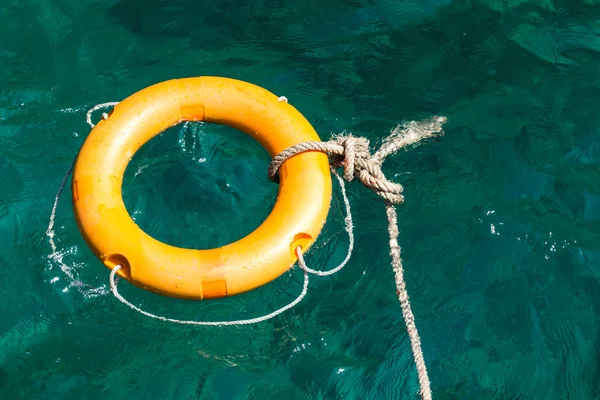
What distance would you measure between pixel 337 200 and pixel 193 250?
110 cm

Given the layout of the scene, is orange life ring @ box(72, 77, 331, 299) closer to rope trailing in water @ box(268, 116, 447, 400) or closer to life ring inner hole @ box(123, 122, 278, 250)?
rope trailing in water @ box(268, 116, 447, 400)

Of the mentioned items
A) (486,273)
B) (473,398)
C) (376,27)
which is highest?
(376,27)

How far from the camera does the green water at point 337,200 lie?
142 inches

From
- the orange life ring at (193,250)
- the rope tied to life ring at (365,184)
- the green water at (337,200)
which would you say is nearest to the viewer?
the orange life ring at (193,250)

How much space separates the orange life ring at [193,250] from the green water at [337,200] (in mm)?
697

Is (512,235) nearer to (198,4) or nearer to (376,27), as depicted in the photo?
(376,27)

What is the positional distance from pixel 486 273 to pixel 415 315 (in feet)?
1.52

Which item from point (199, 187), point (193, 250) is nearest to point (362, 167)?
point (193, 250)

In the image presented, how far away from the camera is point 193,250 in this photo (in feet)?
10.0

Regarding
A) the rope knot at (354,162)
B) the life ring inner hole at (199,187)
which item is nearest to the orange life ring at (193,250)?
the rope knot at (354,162)

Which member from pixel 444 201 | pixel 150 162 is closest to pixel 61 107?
pixel 150 162

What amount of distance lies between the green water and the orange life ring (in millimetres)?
697

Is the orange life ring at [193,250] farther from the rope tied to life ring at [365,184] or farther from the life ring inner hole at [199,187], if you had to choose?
the life ring inner hole at [199,187]

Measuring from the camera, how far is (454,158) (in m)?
4.11
